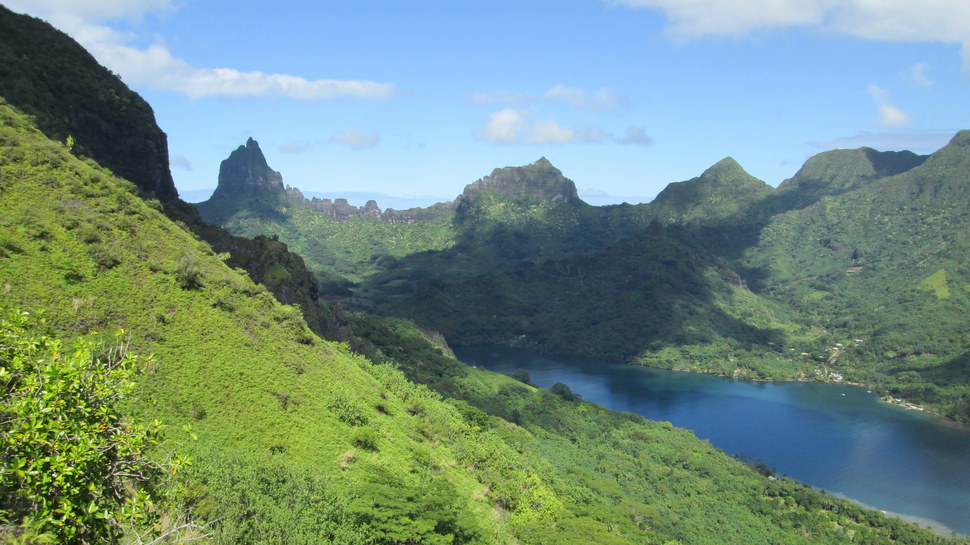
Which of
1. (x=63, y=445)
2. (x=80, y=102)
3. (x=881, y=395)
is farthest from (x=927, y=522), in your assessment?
(x=80, y=102)

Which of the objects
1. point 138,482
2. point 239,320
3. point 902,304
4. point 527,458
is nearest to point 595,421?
point 527,458

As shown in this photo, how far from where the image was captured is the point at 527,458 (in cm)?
4747

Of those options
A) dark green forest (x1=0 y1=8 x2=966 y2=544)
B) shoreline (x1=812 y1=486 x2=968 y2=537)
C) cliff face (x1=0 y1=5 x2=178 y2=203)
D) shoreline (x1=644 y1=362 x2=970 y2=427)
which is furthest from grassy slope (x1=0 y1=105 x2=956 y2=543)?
shoreline (x1=644 y1=362 x2=970 y2=427)

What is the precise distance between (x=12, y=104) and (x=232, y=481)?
1391 inches

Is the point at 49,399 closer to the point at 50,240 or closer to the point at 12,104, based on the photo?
the point at 50,240

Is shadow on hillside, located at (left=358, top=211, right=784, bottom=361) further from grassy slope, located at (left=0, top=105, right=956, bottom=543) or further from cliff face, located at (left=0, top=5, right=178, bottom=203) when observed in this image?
grassy slope, located at (left=0, top=105, right=956, bottom=543)

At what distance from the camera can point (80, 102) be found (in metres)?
49.1

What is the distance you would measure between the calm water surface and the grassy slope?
168ft

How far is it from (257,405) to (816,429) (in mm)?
105078

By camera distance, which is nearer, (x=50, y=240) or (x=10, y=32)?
(x=50, y=240)

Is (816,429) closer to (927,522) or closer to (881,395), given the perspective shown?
(927,522)

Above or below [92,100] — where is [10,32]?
above

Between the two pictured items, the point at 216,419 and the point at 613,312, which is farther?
the point at 613,312

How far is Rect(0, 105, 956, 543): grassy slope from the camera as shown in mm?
22938
